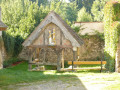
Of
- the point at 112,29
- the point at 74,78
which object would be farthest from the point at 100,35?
the point at 74,78

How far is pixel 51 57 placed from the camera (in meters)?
20.6

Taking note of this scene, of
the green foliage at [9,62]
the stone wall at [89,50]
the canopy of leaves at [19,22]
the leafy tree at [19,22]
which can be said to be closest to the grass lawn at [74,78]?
the green foliage at [9,62]

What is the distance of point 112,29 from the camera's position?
13359 millimetres

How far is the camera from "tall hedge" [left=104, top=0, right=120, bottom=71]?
42.2 ft

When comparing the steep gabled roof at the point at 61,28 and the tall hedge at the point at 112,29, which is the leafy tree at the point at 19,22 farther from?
the tall hedge at the point at 112,29

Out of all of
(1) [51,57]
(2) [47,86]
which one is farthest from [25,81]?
(1) [51,57]

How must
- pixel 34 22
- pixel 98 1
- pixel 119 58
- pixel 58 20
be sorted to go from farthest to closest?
pixel 98 1, pixel 34 22, pixel 58 20, pixel 119 58

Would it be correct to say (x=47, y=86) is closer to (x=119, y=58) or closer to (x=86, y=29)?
(x=119, y=58)

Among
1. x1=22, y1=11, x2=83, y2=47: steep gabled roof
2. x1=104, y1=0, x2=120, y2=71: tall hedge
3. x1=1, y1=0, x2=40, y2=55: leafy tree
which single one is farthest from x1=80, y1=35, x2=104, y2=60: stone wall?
x1=22, y1=11, x2=83, y2=47: steep gabled roof

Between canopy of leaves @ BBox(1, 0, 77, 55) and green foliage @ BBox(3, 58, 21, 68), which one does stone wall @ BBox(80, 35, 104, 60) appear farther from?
green foliage @ BBox(3, 58, 21, 68)

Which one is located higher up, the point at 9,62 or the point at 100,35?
the point at 100,35

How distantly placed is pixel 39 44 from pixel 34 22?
34.5ft

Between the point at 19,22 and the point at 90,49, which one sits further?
the point at 19,22

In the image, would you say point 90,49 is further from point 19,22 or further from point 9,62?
point 19,22
